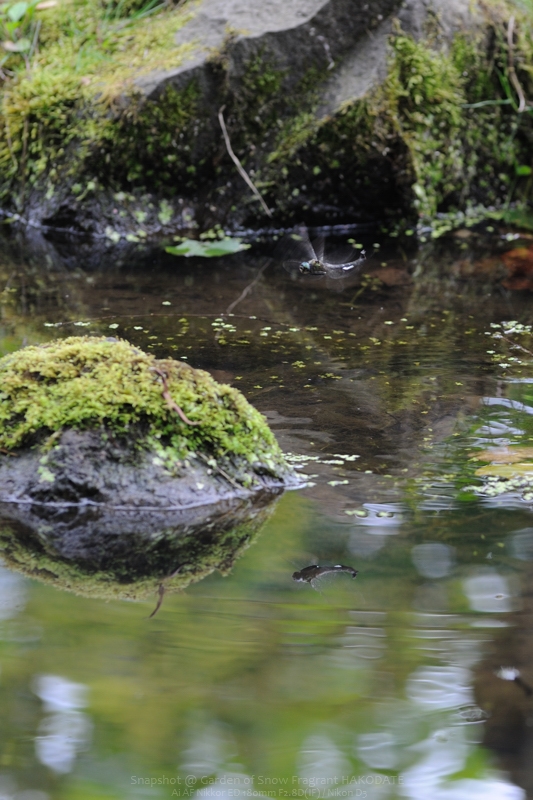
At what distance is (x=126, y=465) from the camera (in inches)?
102

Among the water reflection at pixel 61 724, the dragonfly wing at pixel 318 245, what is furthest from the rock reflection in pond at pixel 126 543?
the dragonfly wing at pixel 318 245

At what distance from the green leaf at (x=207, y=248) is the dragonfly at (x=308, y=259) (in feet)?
1.02

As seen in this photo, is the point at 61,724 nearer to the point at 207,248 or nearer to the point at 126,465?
the point at 126,465

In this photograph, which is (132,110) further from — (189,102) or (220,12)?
(220,12)

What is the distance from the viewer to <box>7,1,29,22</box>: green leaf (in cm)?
603

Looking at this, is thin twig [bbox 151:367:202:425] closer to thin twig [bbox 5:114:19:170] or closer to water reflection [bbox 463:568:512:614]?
water reflection [bbox 463:568:512:614]

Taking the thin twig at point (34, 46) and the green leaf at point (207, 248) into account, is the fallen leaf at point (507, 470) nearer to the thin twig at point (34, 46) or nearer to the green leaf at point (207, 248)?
the green leaf at point (207, 248)

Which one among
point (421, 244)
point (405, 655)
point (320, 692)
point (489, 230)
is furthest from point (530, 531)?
point (489, 230)

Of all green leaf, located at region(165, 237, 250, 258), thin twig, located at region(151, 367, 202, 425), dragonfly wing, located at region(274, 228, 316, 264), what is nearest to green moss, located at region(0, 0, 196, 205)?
green leaf, located at region(165, 237, 250, 258)

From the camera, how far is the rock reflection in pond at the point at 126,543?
2289 millimetres

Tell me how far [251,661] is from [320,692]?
7.1 inches

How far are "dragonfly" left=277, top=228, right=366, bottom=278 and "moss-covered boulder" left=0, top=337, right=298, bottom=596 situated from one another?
5.77 feet

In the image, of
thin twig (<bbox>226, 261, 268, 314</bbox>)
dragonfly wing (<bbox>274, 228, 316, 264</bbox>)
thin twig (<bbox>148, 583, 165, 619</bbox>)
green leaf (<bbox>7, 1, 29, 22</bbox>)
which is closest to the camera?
thin twig (<bbox>148, 583, 165, 619</bbox>)

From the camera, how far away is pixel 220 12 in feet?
20.6
